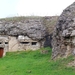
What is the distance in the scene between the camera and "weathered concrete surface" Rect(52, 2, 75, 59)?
49.7 ft

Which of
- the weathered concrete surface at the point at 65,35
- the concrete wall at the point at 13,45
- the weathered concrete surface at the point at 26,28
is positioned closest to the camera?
the weathered concrete surface at the point at 65,35

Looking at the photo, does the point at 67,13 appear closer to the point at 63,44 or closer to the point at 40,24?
the point at 63,44

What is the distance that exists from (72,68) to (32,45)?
32.7ft

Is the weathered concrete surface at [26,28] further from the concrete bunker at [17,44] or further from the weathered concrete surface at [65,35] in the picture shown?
the weathered concrete surface at [65,35]

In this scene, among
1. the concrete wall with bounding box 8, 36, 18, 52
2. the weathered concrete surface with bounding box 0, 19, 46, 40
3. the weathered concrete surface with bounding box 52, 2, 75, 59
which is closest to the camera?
the weathered concrete surface with bounding box 52, 2, 75, 59

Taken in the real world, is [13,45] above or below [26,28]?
below

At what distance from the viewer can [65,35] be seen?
15.5m

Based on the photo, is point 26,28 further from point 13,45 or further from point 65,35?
point 65,35

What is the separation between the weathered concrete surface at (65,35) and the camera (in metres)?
15.1

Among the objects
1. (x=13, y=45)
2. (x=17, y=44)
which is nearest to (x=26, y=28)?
(x=17, y=44)

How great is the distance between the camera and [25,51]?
22.0m

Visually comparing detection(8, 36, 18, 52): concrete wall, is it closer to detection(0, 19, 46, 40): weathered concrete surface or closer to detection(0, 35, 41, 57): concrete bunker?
detection(0, 35, 41, 57): concrete bunker

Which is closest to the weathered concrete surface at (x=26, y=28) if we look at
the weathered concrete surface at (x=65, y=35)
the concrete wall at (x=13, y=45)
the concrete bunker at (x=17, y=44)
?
the concrete bunker at (x=17, y=44)

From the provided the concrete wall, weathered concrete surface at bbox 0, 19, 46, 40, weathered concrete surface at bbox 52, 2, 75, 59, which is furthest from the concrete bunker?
weathered concrete surface at bbox 52, 2, 75, 59
